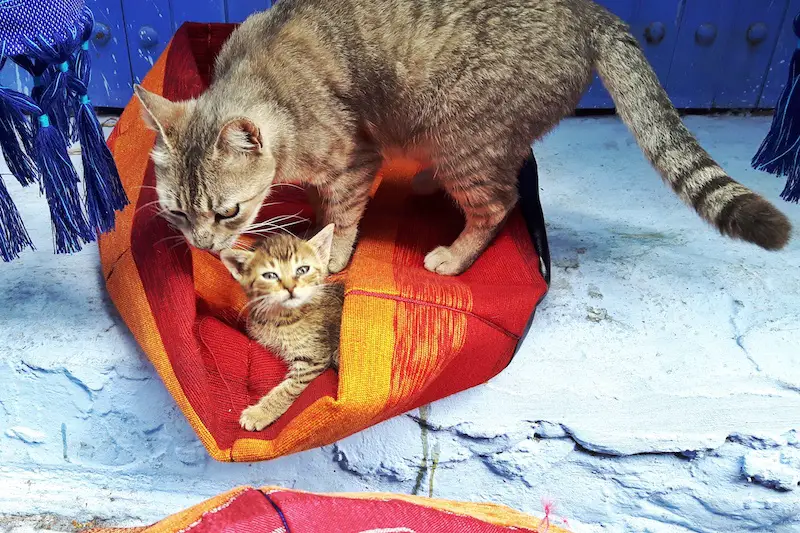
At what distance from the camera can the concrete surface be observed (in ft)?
4.59

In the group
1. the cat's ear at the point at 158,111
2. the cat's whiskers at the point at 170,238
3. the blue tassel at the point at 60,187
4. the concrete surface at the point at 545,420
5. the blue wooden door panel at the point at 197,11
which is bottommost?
the concrete surface at the point at 545,420

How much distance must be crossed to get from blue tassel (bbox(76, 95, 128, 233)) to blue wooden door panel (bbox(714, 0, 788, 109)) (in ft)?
6.82

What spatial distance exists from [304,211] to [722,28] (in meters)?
1.60

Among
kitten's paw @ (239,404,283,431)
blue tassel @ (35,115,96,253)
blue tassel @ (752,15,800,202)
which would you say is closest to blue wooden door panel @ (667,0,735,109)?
blue tassel @ (752,15,800,202)

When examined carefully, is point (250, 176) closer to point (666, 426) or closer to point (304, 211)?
point (304, 211)

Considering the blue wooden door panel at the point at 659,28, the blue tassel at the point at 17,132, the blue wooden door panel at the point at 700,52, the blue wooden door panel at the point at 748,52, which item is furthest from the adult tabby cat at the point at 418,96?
the blue wooden door panel at the point at 748,52

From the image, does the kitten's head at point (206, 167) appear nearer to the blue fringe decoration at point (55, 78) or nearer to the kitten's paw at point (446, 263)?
the blue fringe decoration at point (55, 78)

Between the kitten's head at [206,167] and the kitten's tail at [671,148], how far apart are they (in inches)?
31.0

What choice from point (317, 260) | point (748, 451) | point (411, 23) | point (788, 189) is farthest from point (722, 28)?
point (317, 260)

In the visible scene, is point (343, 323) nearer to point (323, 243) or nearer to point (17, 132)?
point (323, 243)

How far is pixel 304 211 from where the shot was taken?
→ 184 cm

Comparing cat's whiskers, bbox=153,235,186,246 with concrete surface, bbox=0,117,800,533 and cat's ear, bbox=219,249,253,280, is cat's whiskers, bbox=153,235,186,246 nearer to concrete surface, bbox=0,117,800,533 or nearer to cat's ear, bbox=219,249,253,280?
cat's ear, bbox=219,249,253,280

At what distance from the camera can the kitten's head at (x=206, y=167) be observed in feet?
4.26

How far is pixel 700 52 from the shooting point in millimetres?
2336
